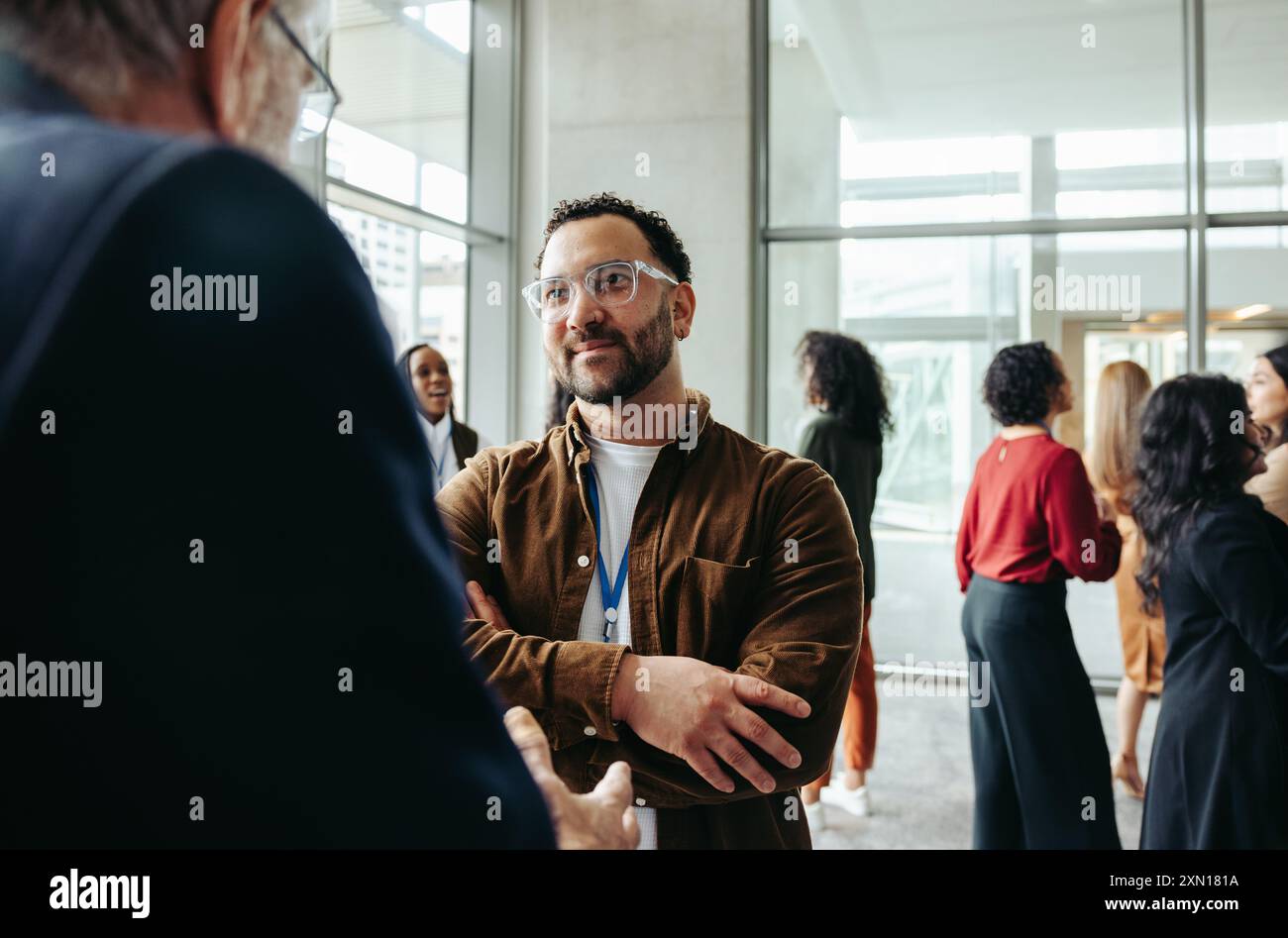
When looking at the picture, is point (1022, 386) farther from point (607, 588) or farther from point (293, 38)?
point (293, 38)

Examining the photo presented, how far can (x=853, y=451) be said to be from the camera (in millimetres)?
3506

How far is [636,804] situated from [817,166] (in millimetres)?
4366

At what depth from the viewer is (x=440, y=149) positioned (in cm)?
472

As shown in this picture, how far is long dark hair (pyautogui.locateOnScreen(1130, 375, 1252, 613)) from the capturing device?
6.70 ft

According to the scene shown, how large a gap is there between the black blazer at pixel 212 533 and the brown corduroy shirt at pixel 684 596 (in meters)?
0.70

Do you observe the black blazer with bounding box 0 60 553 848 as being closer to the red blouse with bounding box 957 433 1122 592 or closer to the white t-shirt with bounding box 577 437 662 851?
the white t-shirt with bounding box 577 437 662 851

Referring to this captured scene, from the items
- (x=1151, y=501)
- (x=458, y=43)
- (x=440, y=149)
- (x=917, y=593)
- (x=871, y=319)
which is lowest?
(x=917, y=593)

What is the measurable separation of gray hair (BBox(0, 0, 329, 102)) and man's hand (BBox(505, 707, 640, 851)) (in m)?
0.54

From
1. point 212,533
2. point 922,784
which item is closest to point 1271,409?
point 922,784

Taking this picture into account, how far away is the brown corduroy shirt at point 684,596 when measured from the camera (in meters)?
1.25

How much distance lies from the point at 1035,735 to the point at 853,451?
49.6 inches

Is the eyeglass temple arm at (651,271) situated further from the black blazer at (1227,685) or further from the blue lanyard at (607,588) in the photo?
the black blazer at (1227,685)
